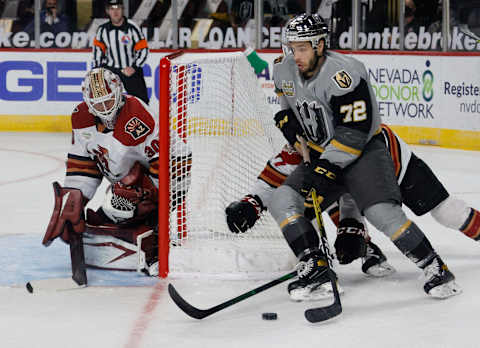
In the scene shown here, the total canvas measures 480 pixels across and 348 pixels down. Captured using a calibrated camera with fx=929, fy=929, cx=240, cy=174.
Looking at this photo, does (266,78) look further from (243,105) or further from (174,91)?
(174,91)

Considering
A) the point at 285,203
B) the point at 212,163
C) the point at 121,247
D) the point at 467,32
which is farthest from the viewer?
the point at 467,32

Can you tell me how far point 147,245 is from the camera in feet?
11.6

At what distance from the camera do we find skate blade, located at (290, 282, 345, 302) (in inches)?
123

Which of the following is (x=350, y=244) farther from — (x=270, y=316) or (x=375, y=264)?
(x=270, y=316)

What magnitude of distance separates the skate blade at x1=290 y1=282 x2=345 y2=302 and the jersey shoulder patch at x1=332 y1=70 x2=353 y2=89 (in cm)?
68

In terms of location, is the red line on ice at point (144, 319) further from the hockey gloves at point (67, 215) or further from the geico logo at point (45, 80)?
the geico logo at point (45, 80)

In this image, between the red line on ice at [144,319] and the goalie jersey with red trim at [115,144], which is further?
the goalie jersey with red trim at [115,144]

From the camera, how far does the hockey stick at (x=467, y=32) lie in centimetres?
764

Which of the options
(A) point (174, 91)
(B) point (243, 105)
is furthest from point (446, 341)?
(B) point (243, 105)

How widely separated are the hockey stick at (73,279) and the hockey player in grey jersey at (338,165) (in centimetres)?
74

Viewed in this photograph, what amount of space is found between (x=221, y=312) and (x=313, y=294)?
0.33 meters

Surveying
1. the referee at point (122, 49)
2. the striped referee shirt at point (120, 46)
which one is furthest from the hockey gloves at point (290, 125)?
the striped referee shirt at point (120, 46)

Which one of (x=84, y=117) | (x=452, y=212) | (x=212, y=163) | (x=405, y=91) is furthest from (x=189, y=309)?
(x=405, y=91)

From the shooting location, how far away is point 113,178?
11.8 ft
